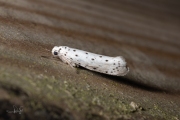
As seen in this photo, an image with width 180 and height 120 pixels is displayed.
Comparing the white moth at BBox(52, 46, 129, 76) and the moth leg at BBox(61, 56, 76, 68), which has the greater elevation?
the white moth at BBox(52, 46, 129, 76)

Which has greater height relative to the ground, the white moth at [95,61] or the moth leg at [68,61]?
the white moth at [95,61]

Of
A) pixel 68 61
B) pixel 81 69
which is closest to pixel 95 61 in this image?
pixel 81 69

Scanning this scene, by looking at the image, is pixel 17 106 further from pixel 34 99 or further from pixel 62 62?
pixel 62 62

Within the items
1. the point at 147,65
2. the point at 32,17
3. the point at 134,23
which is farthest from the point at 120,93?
the point at 134,23

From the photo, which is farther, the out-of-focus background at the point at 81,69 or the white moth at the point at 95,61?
the white moth at the point at 95,61
